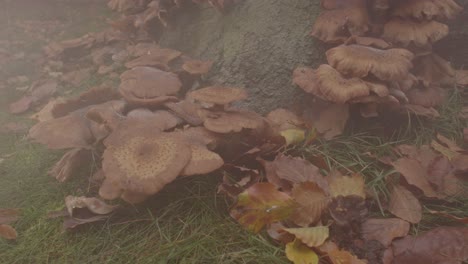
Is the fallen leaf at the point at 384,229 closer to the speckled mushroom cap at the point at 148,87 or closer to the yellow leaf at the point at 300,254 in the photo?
the yellow leaf at the point at 300,254

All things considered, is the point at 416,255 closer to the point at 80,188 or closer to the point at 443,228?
the point at 443,228

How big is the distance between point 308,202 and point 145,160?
960 millimetres

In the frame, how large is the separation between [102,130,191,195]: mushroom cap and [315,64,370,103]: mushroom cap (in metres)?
1.10

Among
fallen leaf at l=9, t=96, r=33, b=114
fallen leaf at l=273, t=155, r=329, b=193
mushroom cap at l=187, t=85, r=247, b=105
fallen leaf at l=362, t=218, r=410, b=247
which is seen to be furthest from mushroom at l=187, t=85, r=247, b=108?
fallen leaf at l=9, t=96, r=33, b=114

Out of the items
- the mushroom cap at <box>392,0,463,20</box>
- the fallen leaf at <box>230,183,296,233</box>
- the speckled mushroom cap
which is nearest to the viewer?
the fallen leaf at <box>230,183,296,233</box>

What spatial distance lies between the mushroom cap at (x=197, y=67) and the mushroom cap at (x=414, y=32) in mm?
1535

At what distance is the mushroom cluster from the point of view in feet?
9.68

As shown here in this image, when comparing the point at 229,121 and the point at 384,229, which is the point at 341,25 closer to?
the point at 229,121

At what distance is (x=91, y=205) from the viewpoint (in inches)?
102

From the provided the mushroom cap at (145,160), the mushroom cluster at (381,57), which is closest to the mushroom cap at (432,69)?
the mushroom cluster at (381,57)

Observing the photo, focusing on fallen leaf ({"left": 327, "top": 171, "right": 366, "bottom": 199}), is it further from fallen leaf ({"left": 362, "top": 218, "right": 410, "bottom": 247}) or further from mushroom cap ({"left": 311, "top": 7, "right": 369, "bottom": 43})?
mushroom cap ({"left": 311, "top": 7, "right": 369, "bottom": 43})

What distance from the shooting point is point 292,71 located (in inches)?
139

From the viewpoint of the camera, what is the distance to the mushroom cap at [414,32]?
3346 mm

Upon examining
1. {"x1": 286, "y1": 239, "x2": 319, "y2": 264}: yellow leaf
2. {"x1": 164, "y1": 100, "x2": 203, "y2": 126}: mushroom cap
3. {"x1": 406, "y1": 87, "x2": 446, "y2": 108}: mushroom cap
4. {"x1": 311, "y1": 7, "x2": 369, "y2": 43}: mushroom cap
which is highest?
{"x1": 311, "y1": 7, "x2": 369, "y2": 43}: mushroom cap
